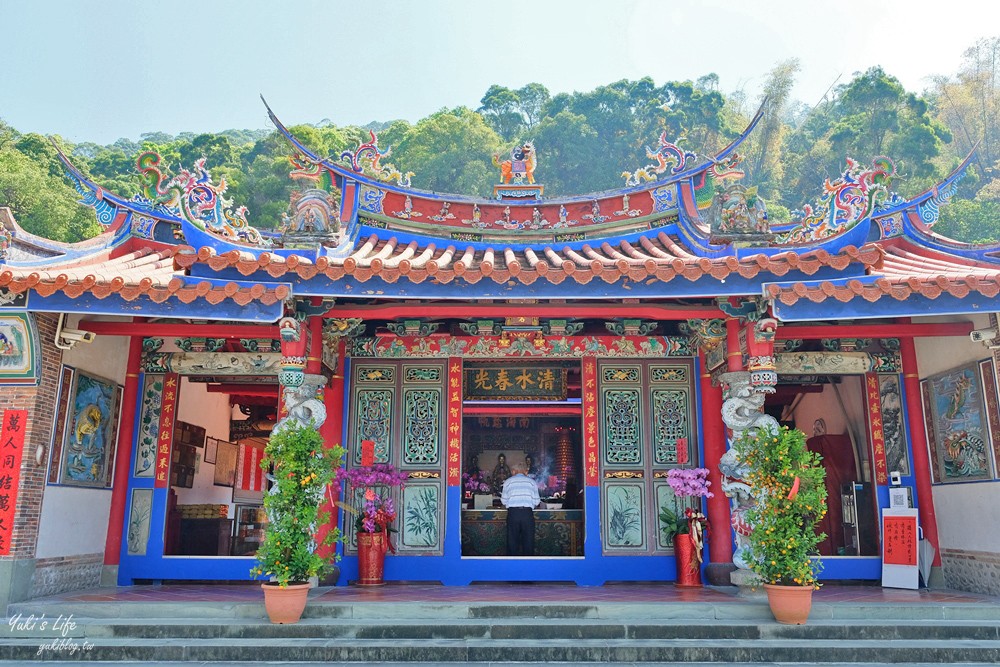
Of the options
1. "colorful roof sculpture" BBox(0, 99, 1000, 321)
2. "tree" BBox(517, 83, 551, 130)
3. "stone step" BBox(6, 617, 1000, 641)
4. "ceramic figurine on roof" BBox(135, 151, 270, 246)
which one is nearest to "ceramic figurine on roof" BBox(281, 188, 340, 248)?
"colorful roof sculpture" BBox(0, 99, 1000, 321)

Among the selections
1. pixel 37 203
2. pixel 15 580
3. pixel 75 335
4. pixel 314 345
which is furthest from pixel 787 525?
pixel 37 203

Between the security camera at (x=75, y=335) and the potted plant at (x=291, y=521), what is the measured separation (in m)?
2.51

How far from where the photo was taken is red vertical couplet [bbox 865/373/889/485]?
8188mm

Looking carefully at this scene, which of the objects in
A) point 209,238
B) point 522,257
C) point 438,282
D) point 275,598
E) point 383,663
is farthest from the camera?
point 522,257

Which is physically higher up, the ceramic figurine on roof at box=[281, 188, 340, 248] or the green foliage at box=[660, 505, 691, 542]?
the ceramic figurine on roof at box=[281, 188, 340, 248]

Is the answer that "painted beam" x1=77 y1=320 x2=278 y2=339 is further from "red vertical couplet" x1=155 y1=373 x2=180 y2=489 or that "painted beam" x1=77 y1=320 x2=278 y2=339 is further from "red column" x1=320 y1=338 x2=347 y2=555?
"red vertical couplet" x1=155 y1=373 x2=180 y2=489

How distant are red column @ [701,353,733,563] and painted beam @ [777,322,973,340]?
984mm

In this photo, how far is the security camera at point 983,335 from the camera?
6.95 meters

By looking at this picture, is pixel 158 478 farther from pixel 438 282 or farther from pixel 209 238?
pixel 438 282

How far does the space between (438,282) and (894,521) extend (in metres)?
5.28

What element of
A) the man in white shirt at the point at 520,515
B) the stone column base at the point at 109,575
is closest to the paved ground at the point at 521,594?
the stone column base at the point at 109,575

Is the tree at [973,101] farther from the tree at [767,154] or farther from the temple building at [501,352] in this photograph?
the temple building at [501,352]

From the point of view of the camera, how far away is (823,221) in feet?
28.0

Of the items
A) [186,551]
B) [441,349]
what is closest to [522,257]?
[441,349]
